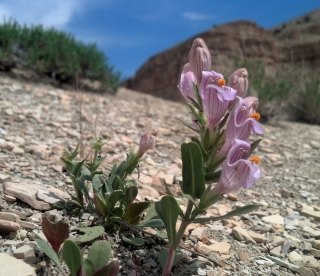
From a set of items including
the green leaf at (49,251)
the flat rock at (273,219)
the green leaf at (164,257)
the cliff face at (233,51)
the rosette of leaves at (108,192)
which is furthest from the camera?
the cliff face at (233,51)

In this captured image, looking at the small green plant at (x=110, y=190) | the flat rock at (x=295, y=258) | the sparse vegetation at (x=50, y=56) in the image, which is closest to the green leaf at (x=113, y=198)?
the small green plant at (x=110, y=190)

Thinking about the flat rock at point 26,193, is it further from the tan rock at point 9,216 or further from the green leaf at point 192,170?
the green leaf at point 192,170

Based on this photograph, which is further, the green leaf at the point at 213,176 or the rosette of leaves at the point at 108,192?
the rosette of leaves at the point at 108,192

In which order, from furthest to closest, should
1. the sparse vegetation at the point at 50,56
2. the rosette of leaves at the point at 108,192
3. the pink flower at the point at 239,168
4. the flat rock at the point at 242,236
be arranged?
the sparse vegetation at the point at 50,56
the flat rock at the point at 242,236
the rosette of leaves at the point at 108,192
the pink flower at the point at 239,168

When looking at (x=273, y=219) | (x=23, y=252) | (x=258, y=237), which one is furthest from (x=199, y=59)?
(x=273, y=219)

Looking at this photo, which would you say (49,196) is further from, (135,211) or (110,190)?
(135,211)

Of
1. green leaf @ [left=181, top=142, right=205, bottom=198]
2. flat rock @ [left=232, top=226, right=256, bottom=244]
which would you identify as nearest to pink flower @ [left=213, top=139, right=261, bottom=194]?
green leaf @ [left=181, top=142, right=205, bottom=198]

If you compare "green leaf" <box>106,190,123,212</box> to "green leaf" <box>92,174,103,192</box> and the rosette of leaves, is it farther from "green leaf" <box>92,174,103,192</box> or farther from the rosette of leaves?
"green leaf" <box>92,174,103,192</box>
